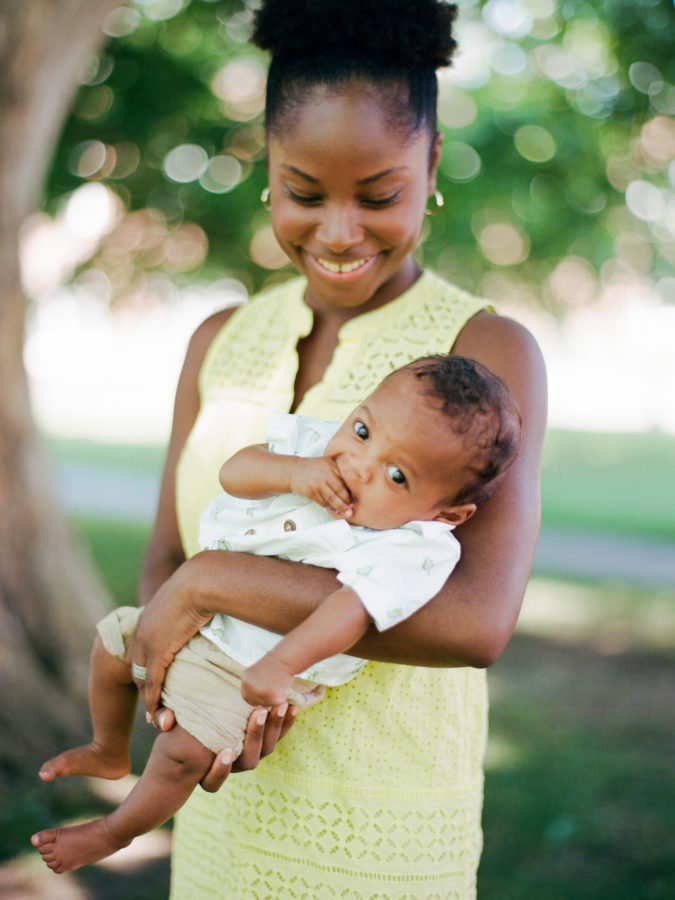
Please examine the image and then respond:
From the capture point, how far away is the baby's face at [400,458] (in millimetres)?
1790

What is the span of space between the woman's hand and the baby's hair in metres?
0.54

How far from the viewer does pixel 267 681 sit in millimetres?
1661

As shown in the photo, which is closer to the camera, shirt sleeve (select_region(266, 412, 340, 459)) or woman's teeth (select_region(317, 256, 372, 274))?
shirt sleeve (select_region(266, 412, 340, 459))

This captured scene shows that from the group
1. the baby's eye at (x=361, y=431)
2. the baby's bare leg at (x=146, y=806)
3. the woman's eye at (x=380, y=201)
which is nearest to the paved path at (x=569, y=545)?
the baby's bare leg at (x=146, y=806)

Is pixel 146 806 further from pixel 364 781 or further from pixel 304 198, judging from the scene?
pixel 304 198

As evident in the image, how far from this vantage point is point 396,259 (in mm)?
2154

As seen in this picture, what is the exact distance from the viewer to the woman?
1.83m

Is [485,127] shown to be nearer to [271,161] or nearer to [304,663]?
[271,161]

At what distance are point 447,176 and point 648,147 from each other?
6.00ft

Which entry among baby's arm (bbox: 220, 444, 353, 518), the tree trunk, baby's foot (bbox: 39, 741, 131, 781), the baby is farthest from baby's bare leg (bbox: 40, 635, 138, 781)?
the tree trunk

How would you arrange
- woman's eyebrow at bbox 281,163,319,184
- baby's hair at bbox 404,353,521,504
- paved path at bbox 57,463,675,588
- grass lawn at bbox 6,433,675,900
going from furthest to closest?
paved path at bbox 57,463,675,588 < grass lawn at bbox 6,433,675,900 < woman's eyebrow at bbox 281,163,319,184 < baby's hair at bbox 404,353,521,504

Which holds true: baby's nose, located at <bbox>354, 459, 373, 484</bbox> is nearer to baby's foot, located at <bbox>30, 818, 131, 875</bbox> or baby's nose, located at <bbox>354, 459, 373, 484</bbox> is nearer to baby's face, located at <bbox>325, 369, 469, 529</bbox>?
baby's face, located at <bbox>325, 369, 469, 529</bbox>

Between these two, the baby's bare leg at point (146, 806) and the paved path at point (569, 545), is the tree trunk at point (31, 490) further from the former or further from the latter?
the paved path at point (569, 545)

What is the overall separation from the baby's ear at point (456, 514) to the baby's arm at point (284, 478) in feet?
0.60
